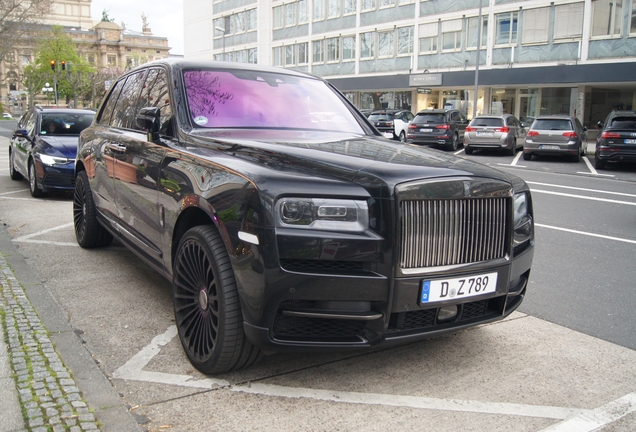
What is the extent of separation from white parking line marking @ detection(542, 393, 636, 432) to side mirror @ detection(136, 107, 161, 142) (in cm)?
312

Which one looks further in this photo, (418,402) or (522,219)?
(522,219)

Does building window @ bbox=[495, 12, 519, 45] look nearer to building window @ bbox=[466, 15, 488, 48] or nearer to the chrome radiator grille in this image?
building window @ bbox=[466, 15, 488, 48]

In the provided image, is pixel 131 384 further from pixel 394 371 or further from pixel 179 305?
pixel 394 371

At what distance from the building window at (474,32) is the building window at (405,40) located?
15.5 feet

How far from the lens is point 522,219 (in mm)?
3744

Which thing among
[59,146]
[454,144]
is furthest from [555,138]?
Answer: [59,146]

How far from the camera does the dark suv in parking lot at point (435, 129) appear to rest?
2617cm

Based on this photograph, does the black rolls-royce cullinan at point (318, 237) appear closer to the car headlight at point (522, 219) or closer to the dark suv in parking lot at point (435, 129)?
the car headlight at point (522, 219)

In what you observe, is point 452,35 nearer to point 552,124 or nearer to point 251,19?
point 552,124

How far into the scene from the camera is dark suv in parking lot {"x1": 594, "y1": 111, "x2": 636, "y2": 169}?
17734mm

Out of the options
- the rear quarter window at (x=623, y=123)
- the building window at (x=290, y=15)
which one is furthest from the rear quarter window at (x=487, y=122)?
the building window at (x=290, y=15)

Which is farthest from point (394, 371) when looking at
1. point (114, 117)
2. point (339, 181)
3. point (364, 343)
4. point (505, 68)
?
point (505, 68)

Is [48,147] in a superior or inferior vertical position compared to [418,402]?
superior

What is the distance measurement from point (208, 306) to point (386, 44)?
41.5 metres
